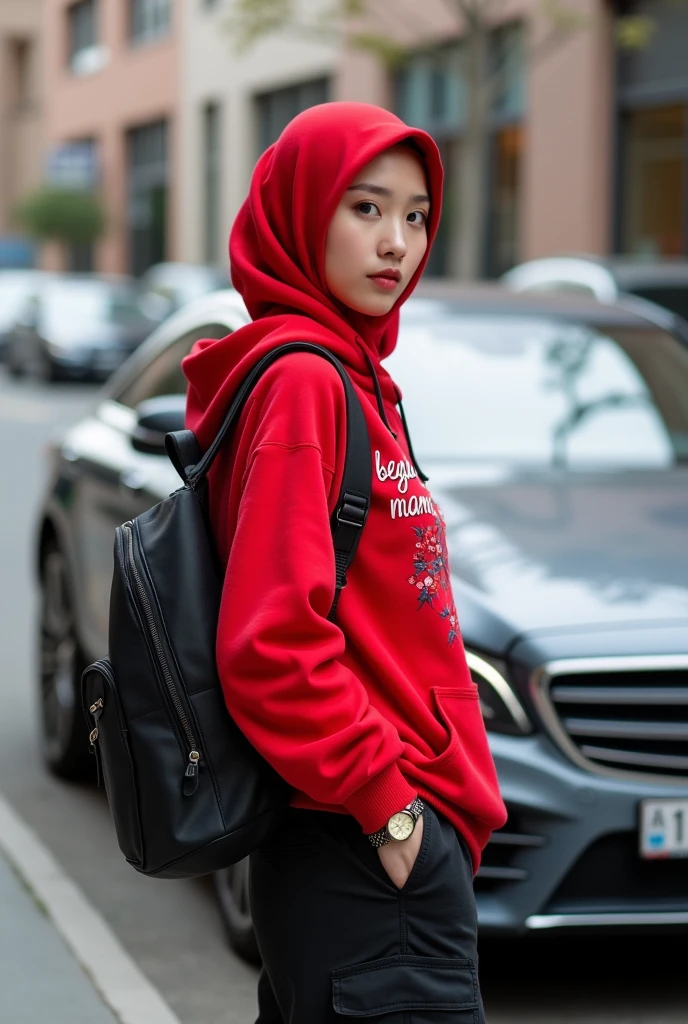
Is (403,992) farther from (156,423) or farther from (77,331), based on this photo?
(77,331)

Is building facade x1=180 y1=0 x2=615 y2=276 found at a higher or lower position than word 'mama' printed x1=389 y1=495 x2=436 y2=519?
higher

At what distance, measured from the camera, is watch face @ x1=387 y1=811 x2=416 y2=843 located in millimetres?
2090

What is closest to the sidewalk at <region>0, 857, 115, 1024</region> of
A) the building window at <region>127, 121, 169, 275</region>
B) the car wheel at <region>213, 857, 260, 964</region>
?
the car wheel at <region>213, 857, 260, 964</region>

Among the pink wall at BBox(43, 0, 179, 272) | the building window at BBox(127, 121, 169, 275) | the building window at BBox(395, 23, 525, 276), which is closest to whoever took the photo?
the building window at BBox(395, 23, 525, 276)

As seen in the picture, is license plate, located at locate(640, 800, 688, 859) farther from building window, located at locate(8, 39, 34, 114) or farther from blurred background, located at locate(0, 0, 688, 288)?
building window, located at locate(8, 39, 34, 114)

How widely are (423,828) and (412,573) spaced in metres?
0.33

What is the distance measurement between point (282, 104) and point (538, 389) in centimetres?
2716

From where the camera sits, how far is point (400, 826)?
2.09 meters

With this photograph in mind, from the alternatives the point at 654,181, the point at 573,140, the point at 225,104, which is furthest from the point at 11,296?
the point at 654,181

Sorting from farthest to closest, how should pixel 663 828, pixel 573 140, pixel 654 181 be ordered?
pixel 573 140
pixel 654 181
pixel 663 828

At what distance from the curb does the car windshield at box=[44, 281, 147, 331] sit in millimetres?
20363

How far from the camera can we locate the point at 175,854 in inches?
82.5

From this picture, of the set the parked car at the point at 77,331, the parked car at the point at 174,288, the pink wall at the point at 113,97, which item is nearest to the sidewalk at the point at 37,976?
the parked car at the point at 174,288

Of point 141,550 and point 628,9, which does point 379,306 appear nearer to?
point 141,550
